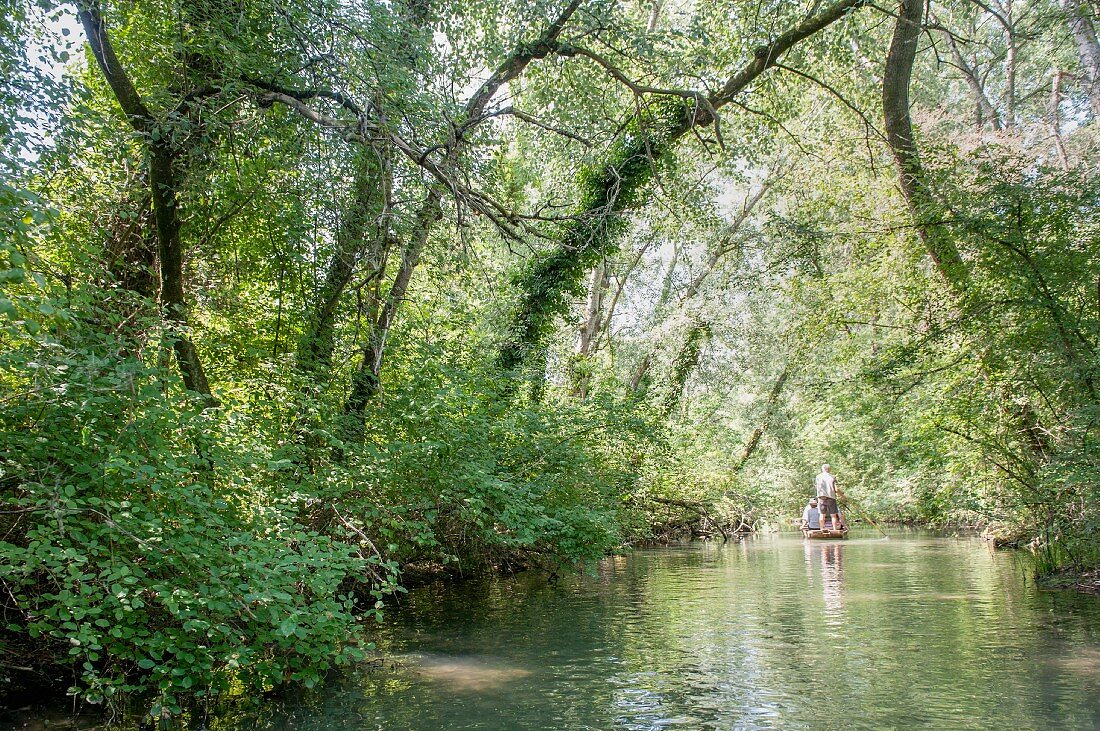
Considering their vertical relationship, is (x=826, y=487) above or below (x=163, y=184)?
below

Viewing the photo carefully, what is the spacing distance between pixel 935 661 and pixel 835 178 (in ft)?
33.7

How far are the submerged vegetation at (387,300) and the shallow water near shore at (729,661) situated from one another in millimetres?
717

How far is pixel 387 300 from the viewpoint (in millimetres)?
9250

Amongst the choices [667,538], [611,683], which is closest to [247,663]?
[611,683]

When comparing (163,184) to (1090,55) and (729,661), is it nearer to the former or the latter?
(729,661)

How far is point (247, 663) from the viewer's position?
550cm

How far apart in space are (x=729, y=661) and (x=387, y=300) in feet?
17.6

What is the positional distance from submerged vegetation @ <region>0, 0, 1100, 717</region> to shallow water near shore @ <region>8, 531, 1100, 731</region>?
0.72m

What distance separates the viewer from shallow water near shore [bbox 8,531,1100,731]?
17.3 feet

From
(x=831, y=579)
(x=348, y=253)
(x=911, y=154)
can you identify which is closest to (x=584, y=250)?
(x=348, y=253)

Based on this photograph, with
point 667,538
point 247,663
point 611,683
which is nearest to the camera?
point 247,663

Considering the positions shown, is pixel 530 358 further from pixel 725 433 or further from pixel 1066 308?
pixel 725 433

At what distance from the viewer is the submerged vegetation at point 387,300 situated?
530 cm

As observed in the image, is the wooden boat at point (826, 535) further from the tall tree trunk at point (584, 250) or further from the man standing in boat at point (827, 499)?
the tall tree trunk at point (584, 250)
